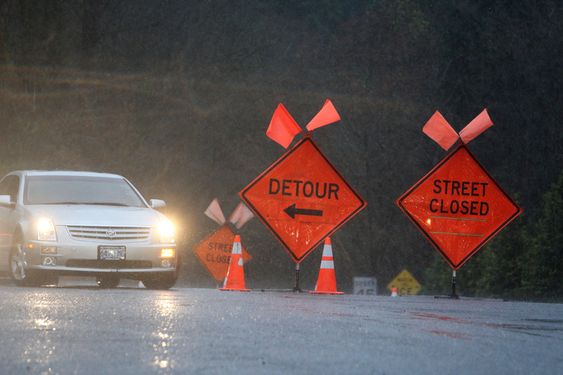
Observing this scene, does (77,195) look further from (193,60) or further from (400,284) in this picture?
(193,60)

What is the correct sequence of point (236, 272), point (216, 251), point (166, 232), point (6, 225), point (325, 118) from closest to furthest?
point (166, 232) → point (6, 225) → point (325, 118) → point (236, 272) → point (216, 251)

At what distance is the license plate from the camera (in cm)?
1608

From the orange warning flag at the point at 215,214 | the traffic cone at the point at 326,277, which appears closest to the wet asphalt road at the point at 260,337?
the traffic cone at the point at 326,277

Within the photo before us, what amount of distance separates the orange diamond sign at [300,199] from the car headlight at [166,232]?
1148mm

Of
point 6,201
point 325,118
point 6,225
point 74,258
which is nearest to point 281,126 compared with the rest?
point 325,118

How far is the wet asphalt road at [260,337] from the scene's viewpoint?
782 centimetres

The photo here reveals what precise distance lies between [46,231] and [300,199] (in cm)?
351

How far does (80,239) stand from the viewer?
16.1 meters

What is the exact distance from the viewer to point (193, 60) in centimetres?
7256

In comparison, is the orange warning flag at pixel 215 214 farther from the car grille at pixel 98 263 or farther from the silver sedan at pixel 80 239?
the car grille at pixel 98 263

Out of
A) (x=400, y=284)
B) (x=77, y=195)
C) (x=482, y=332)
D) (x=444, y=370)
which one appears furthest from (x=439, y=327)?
(x=400, y=284)

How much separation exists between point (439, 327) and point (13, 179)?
30.2 ft

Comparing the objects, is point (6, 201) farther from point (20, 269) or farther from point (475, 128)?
point (475, 128)

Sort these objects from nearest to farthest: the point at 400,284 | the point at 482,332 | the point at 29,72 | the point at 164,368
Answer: the point at 164,368
the point at 482,332
the point at 400,284
the point at 29,72
